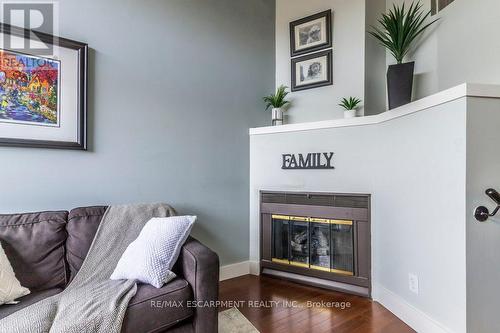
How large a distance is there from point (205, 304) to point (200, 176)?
4.09ft

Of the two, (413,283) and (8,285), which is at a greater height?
(8,285)

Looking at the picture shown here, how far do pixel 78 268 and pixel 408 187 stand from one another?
7.45 ft

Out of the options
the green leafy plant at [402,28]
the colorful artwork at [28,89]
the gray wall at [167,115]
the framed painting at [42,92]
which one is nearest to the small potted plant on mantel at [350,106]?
the green leafy plant at [402,28]

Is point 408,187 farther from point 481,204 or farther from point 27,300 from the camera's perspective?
point 27,300

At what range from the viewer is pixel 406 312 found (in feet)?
6.13

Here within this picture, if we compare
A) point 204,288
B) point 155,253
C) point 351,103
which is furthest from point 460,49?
point 155,253

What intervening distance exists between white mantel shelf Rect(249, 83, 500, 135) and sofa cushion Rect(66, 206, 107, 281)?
1634mm

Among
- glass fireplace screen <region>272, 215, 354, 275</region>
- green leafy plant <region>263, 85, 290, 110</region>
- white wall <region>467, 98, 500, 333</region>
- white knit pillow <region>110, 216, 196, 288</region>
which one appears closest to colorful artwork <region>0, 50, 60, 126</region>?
white knit pillow <region>110, 216, 196, 288</region>

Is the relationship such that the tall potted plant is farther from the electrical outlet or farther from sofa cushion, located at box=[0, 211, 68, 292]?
sofa cushion, located at box=[0, 211, 68, 292]

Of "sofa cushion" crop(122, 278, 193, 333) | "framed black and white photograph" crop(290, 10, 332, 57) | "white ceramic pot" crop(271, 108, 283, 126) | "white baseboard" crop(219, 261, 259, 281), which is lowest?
"white baseboard" crop(219, 261, 259, 281)

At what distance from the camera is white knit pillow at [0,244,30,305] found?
4.25 feet

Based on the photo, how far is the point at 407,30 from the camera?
2086 millimetres

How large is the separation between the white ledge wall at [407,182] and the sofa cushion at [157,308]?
1384 mm

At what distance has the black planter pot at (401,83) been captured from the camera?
6.63 feet
